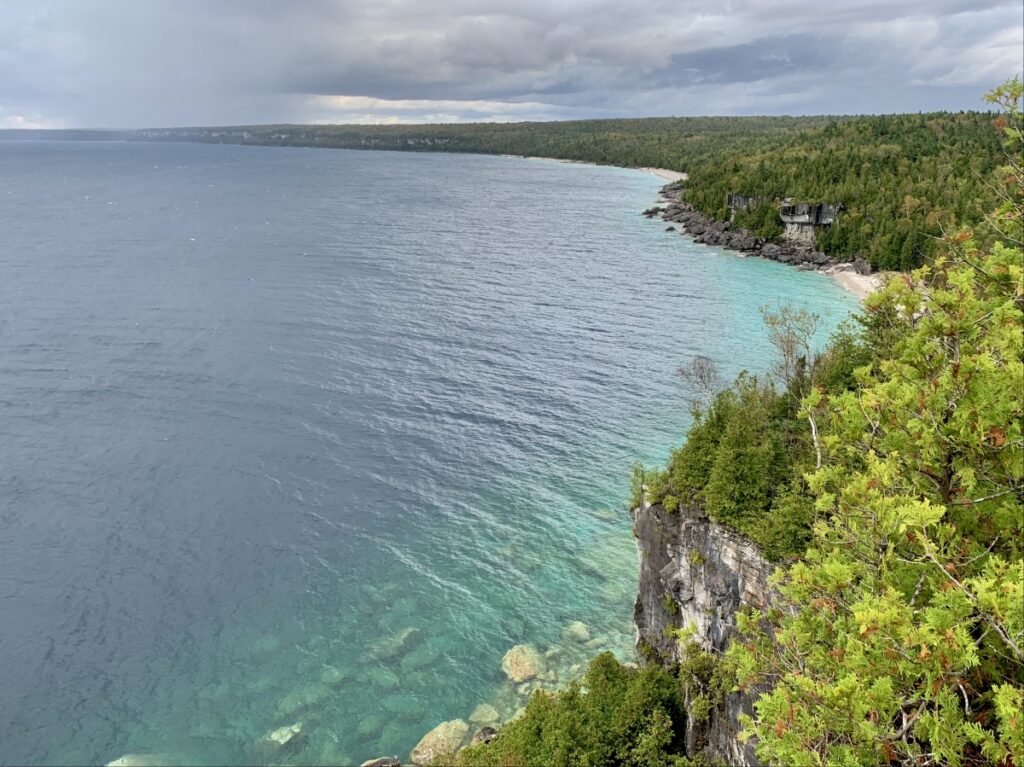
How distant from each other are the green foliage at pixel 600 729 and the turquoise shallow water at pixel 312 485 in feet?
22.8

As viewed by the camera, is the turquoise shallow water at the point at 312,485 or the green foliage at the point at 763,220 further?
the green foliage at the point at 763,220

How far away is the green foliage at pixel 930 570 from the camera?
413 inches

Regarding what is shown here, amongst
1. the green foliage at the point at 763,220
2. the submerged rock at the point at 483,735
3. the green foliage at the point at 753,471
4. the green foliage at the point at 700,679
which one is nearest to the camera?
the green foliage at the point at 753,471

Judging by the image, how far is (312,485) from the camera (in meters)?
46.3

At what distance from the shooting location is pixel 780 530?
22.2 m

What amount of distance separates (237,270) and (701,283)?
7040cm

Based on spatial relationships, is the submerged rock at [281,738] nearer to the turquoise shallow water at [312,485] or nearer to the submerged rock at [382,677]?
the turquoise shallow water at [312,485]

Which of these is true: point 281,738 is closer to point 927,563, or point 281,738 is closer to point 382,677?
point 382,677

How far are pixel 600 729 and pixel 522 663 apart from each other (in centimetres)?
998

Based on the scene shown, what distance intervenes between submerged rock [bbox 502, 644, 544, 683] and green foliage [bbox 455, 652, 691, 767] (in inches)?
260

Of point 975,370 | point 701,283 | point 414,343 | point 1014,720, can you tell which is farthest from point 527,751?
point 701,283

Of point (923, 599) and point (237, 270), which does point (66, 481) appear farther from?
point (237, 270)

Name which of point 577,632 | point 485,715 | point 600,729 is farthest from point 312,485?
point 600,729

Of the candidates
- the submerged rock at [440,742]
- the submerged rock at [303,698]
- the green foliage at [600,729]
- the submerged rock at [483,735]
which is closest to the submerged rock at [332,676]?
the submerged rock at [303,698]
